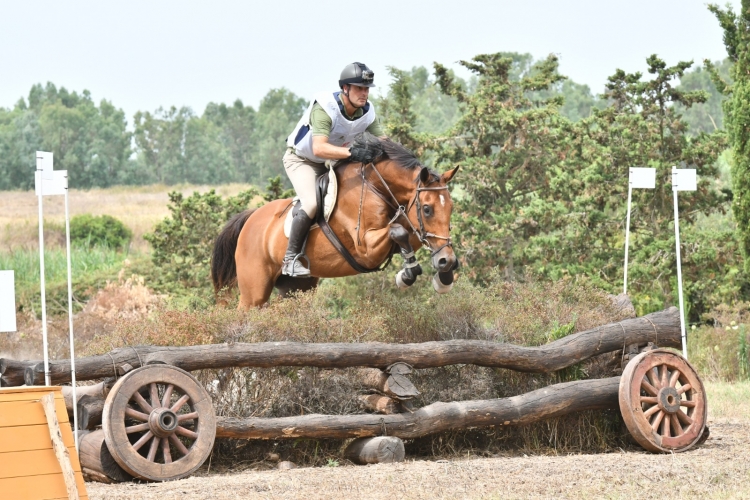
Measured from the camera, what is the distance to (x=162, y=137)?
67.5 metres

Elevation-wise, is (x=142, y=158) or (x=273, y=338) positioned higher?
(x=142, y=158)

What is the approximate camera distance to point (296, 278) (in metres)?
8.89

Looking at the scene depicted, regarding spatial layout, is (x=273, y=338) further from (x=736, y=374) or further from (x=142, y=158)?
(x=142, y=158)

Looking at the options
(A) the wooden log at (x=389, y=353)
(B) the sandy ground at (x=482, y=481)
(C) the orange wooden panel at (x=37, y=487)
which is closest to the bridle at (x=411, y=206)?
(A) the wooden log at (x=389, y=353)

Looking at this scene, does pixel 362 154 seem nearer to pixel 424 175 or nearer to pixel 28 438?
pixel 424 175

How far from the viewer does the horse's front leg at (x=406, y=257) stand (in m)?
7.24

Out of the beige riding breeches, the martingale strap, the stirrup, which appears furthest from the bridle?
the stirrup

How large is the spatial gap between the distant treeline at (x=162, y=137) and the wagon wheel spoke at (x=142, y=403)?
1505 inches

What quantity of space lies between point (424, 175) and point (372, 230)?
24.6 inches

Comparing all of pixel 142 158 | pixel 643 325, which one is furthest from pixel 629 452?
pixel 142 158

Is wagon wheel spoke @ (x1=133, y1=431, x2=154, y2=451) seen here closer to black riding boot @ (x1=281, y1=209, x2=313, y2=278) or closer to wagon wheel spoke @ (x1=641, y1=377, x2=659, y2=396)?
black riding boot @ (x1=281, y1=209, x2=313, y2=278)

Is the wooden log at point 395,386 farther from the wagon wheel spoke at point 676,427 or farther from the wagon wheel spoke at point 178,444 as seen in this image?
the wagon wheel spoke at point 676,427

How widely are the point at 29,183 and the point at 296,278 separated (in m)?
44.9

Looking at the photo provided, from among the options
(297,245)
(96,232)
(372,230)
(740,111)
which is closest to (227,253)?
(297,245)
